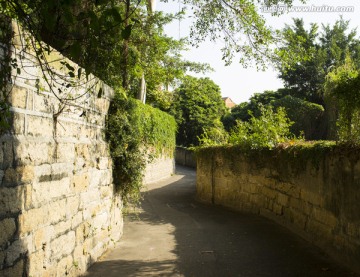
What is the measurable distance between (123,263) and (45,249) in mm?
1975

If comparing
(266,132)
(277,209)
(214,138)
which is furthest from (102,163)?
(214,138)

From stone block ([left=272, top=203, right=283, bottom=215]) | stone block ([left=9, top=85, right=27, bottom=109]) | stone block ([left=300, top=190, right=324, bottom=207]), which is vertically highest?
stone block ([left=9, top=85, right=27, bottom=109])

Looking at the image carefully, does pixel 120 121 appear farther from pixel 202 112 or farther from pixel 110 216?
pixel 202 112

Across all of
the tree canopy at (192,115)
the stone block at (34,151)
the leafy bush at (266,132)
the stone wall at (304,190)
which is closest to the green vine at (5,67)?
the stone block at (34,151)

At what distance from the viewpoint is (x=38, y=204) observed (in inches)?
154

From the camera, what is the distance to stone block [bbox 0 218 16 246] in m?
3.19

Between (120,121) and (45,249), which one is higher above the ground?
(120,121)

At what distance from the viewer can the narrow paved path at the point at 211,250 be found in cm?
540

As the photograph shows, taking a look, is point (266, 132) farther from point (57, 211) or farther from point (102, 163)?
point (57, 211)

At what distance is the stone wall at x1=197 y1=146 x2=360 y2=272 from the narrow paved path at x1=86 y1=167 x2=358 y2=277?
0.26m

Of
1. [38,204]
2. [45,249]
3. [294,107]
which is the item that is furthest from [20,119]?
[294,107]

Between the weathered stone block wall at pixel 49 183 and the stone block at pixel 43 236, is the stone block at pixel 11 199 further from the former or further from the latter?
the stone block at pixel 43 236

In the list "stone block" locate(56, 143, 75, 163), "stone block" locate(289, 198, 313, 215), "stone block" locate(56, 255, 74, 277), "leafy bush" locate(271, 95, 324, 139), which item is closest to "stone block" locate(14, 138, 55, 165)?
"stone block" locate(56, 143, 75, 163)

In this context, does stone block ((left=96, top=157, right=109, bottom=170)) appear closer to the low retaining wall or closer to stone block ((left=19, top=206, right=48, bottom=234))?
stone block ((left=19, top=206, right=48, bottom=234))
